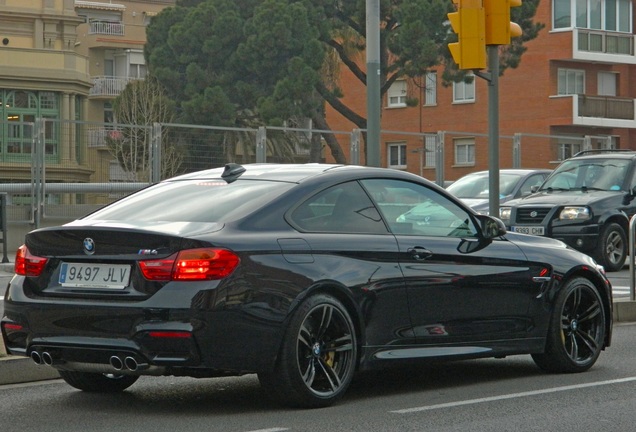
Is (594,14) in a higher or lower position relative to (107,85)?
higher

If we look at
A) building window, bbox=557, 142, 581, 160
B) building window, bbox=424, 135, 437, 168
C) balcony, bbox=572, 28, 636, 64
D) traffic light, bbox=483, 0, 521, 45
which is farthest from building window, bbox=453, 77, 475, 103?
traffic light, bbox=483, 0, 521, 45

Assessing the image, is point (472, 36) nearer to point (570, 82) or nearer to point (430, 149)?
point (430, 149)

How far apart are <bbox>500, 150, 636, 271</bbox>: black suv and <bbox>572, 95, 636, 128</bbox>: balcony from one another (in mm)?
41582

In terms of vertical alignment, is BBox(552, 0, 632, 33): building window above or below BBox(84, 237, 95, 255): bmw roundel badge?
above

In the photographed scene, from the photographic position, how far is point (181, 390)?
896cm

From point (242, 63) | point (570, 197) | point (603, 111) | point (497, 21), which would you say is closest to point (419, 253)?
point (497, 21)

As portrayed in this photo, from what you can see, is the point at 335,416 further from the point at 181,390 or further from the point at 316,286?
the point at 181,390

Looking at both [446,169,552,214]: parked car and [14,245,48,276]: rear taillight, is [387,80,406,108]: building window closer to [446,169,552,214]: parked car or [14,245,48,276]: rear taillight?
[446,169,552,214]: parked car

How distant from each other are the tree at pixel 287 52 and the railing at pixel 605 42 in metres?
6.80

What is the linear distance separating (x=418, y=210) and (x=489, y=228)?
1.89ft

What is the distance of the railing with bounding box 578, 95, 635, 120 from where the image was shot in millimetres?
62781

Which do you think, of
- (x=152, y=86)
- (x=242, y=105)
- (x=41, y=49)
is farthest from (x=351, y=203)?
(x=41, y=49)

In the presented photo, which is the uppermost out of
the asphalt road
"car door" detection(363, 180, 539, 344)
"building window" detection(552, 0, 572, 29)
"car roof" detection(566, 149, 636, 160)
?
"building window" detection(552, 0, 572, 29)

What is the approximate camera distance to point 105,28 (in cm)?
9088
